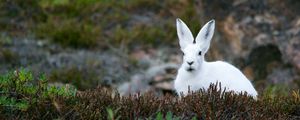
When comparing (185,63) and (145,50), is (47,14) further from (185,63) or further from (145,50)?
(185,63)

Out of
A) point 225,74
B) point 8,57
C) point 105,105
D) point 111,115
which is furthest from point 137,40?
point 111,115

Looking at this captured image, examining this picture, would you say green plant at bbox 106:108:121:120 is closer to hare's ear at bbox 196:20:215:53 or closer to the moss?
hare's ear at bbox 196:20:215:53

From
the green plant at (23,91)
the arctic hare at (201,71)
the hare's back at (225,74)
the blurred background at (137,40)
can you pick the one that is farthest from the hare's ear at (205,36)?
the blurred background at (137,40)

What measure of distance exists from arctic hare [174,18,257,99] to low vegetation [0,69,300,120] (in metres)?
0.29

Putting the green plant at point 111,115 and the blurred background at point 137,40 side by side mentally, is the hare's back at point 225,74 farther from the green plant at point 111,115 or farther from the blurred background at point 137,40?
the blurred background at point 137,40

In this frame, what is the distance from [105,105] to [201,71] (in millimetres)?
981

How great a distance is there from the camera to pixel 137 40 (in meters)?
12.9

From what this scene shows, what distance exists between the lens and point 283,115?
5.38m

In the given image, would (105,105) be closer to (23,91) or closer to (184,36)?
(23,91)

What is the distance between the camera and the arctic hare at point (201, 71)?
5.88 metres

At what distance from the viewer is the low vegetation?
498 centimetres

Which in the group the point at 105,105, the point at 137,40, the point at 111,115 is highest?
the point at 137,40

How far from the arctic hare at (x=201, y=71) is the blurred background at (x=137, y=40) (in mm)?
2891

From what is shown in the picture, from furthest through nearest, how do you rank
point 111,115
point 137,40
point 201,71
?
point 137,40
point 201,71
point 111,115
